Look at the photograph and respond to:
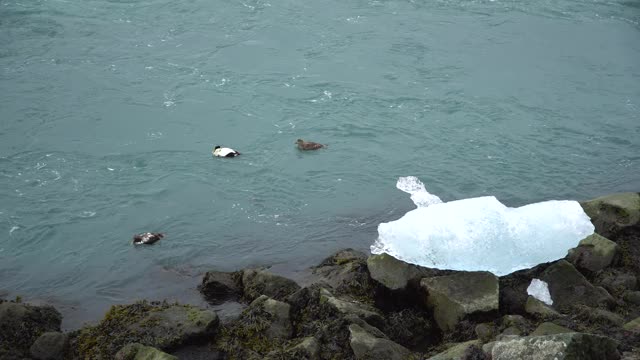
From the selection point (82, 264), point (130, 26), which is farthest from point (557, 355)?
point (130, 26)

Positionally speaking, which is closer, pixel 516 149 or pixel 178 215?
pixel 178 215

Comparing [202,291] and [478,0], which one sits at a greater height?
[478,0]

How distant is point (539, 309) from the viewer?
10.4 m

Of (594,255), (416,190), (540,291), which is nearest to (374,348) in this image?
(540,291)

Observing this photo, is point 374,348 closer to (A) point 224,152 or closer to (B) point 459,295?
(B) point 459,295

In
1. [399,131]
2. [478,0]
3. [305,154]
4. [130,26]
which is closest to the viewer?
[305,154]

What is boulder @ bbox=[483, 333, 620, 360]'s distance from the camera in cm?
775

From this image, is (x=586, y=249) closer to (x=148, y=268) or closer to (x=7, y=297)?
(x=148, y=268)

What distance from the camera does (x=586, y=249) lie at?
470 inches

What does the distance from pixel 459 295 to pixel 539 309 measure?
1154 mm

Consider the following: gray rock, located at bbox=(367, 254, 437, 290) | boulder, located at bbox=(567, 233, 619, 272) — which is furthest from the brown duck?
boulder, located at bbox=(567, 233, 619, 272)

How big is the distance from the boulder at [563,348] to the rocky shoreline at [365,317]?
58 centimetres

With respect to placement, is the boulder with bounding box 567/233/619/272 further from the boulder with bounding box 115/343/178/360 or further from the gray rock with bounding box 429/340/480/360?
the boulder with bounding box 115/343/178/360

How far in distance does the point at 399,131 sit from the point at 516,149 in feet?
9.34
